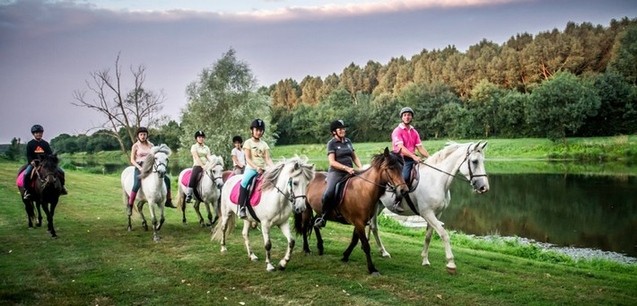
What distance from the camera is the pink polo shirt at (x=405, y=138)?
9.10 meters

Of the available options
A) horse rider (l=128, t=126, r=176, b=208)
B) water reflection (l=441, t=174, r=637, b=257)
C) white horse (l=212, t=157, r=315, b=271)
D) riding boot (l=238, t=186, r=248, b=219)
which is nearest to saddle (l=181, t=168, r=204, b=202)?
horse rider (l=128, t=126, r=176, b=208)

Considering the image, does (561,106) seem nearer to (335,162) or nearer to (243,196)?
(335,162)

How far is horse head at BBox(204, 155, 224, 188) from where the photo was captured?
12.2m

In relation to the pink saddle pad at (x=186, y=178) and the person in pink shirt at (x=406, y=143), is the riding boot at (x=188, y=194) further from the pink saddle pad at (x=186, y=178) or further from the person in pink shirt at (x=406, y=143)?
the person in pink shirt at (x=406, y=143)

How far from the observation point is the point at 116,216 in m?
15.5

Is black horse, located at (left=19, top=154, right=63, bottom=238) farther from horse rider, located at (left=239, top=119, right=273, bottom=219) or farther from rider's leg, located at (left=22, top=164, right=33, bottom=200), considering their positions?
horse rider, located at (left=239, top=119, right=273, bottom=219)

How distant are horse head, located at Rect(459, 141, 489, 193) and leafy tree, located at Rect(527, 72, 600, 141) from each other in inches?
1887

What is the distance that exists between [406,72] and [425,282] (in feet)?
316

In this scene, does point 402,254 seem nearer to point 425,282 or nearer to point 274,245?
point 425,282

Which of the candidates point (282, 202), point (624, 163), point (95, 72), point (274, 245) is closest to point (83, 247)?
point (274, 245)

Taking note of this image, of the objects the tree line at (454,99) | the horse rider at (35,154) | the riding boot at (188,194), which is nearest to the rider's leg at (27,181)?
the horse rider at (35,154)

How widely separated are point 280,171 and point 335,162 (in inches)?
43.3

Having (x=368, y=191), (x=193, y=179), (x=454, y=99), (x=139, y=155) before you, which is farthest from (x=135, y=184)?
(x=454, y=99)

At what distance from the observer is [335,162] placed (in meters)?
8.75
